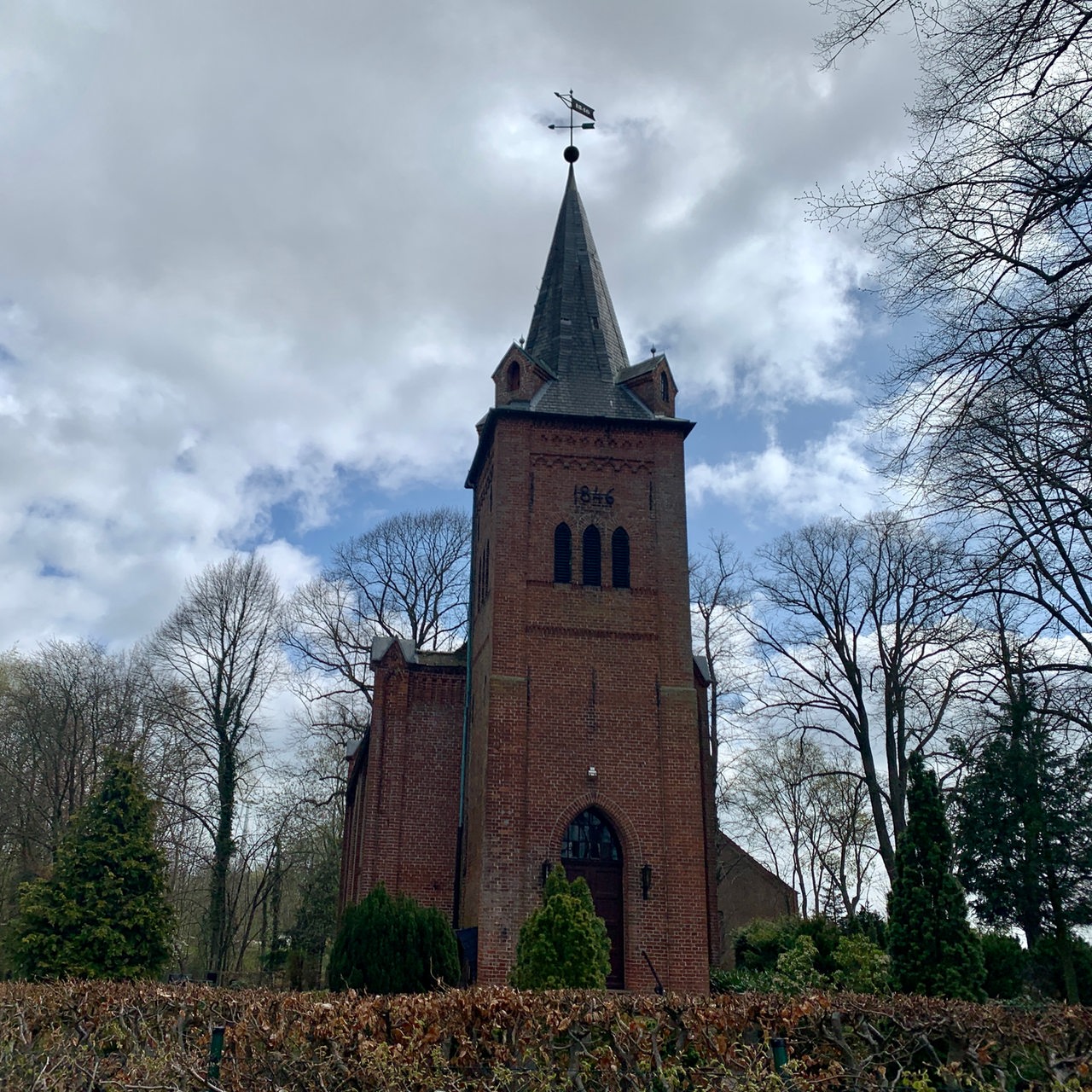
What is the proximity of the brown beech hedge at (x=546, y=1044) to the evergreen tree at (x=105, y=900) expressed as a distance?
10.6 metres

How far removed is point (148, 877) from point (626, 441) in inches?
516

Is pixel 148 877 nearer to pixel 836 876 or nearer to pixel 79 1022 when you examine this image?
pixel 79 1022

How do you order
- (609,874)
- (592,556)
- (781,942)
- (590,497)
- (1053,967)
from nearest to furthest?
(609,874)
(592,556)
(590,497)
(1053,967)
(781,942)

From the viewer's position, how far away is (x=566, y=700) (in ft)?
64.8

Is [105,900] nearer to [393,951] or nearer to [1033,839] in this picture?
[393,951]

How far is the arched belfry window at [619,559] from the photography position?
20953 mm

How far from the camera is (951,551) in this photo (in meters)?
10.9

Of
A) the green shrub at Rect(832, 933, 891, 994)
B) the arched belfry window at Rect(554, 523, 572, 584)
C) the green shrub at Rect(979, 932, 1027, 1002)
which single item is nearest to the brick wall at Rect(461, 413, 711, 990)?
the arched belfry window at Rect(554, 523, 572, 584)

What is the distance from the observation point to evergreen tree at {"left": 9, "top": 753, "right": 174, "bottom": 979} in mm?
18406

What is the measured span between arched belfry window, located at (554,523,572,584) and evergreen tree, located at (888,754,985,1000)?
24.9 feet

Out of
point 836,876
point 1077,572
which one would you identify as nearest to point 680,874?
point 1077,572

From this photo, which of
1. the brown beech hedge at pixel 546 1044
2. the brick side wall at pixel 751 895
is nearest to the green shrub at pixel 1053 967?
the brown beech hedge at pixel 546 1044

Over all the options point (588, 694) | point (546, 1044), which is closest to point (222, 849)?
point (588, 694)

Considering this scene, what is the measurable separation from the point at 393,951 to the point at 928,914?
8843 mm
